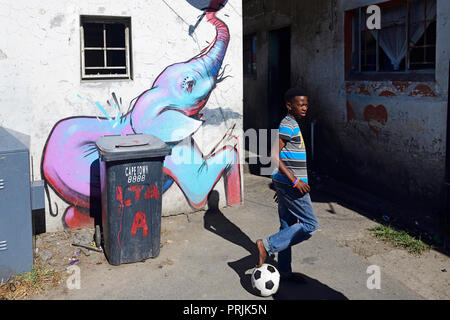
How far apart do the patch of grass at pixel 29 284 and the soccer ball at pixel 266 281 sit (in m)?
2.00

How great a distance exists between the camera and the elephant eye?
6258mm

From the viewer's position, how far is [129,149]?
4738 millimetres

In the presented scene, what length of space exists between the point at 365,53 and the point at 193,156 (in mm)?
3578

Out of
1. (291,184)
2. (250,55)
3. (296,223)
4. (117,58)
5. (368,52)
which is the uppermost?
(250,55)

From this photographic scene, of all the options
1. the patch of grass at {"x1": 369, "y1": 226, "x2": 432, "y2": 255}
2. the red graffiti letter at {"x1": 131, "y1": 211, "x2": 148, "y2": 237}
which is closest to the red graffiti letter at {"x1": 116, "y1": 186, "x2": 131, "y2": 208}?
the red graffiti letter at {"x1": 131, "y1": 211, "x2": 148, "y2": 237}

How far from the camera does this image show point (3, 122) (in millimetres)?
5328

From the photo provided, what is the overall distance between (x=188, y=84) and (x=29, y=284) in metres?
3.32

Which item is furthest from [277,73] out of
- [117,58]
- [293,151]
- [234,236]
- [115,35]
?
[293,151]

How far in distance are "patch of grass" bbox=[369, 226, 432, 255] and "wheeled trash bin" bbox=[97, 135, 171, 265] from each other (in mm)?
2827

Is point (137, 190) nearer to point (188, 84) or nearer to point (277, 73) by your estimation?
point (188, 84)

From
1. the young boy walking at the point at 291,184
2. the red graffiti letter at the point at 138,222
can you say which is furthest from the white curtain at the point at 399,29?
the red graffiti letter at the point at 138,222

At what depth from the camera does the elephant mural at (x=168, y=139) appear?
568cm

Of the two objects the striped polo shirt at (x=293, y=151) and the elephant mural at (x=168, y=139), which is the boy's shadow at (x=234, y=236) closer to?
the elephant mural at (x=168, y=139)

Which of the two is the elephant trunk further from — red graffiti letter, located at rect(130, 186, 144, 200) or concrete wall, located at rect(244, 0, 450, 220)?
concrete wall, located at rect(244, 0, 450, 220)
